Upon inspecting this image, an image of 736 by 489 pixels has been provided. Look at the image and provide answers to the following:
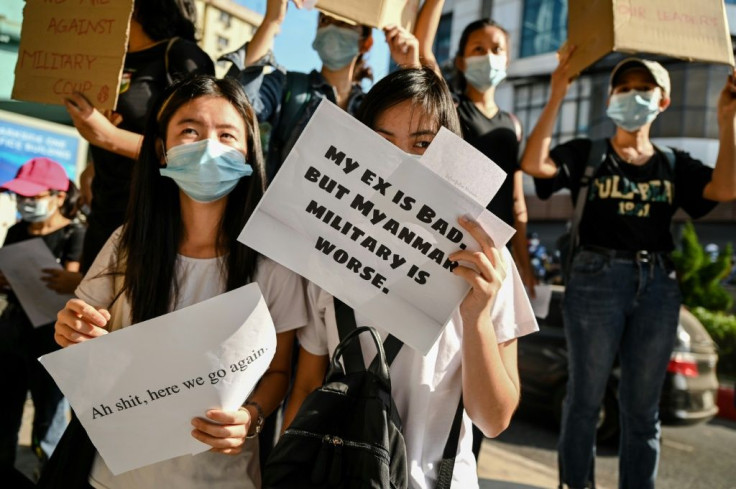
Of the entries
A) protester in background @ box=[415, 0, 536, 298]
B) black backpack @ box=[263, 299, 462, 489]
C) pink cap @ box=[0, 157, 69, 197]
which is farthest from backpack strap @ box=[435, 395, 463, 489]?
pink cap @ box=[0, 157, 69, 197]

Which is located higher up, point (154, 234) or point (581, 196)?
point (581, 196)

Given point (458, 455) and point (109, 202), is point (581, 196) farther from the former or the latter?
point (109, 202)

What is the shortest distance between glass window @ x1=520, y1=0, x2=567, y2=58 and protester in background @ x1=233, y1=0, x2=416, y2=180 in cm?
1849

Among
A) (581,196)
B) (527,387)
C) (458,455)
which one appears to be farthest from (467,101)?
(527,387)

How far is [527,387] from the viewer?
5.37m

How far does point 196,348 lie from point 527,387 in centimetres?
463

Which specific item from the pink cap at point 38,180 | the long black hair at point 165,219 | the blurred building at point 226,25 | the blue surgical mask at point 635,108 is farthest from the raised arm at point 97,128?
the blurred building at point 226,25

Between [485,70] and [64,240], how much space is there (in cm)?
252

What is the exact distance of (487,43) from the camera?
268 centimetres

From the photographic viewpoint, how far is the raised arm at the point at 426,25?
95.8 inches

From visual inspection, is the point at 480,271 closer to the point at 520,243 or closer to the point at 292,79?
the point at 292,79

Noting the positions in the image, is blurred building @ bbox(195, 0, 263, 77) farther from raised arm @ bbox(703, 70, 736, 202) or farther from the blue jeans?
the blue jeans

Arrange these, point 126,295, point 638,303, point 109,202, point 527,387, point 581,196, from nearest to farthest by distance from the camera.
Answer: point 126,295, point 109,202, point 638,303, point 581,196, point 527,387

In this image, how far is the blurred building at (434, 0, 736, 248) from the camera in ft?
52.0
